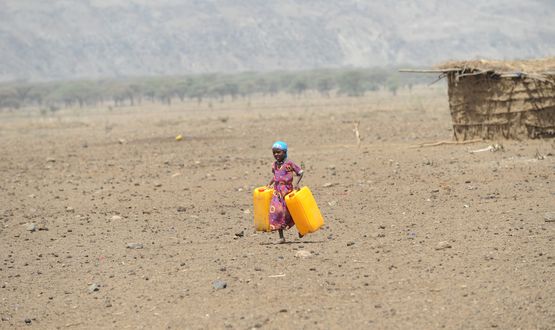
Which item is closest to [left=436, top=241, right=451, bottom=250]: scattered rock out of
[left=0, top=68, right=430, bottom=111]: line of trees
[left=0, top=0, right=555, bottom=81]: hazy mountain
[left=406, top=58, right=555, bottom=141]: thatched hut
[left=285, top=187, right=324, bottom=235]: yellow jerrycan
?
[left=285, top=187, right=324, bottom=235]: yellow jerrycan

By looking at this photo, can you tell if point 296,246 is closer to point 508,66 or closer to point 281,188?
point 281,188

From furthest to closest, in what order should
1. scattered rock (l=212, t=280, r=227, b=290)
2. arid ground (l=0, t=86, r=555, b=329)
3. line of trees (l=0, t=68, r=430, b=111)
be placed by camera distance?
line of trees (l=0, t=68, r=430, b=111), scattered rock (l=212, t=280, r=227, b=290), arid ground (l=0, t=86, r=555, b=329)

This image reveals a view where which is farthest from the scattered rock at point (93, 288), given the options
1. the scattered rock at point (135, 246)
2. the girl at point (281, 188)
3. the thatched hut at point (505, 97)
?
the thatched hut at point (505, 97)

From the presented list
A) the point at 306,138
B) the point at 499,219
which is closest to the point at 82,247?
the point at 499,219

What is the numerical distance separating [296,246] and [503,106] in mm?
11027

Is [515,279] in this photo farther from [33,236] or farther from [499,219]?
[33,236]

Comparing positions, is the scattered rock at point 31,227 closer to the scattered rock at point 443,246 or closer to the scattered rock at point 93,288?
the scattered rock at point 93,288

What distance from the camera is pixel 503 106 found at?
2072 centimetres

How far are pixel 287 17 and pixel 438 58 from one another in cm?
2494

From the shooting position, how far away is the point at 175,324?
7949mm

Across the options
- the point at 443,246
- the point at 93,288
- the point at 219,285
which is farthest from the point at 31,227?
the point at 443,246

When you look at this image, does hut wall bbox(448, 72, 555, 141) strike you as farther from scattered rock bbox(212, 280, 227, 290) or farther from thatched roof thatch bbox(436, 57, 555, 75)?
scattered rock bbox(212, 280, 227, 290)

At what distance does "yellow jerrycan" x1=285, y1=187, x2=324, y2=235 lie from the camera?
1078 centimetres

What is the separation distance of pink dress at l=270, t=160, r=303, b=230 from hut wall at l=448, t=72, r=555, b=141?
1037 cm
